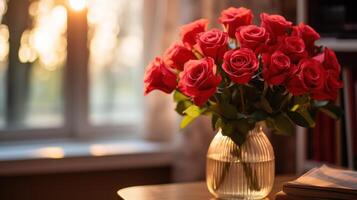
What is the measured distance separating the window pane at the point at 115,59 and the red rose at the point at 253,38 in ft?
3.17

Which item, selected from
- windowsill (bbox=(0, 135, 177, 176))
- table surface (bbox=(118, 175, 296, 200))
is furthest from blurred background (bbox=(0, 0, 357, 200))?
table surface (bbox=(118, 175, 296, 200))

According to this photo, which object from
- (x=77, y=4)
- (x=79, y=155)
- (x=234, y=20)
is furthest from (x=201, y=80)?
(x=77, y=4)

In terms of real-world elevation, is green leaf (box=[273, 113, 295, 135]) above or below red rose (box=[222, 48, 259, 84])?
below

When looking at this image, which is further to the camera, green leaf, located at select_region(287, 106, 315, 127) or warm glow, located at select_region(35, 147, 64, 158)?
warm glow, located at select_region(35, 147, 64, 158)

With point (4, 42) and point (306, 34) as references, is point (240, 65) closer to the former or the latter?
point (306, 34)

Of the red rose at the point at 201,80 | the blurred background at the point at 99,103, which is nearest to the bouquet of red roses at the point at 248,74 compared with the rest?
the red rose at the point at 201,80

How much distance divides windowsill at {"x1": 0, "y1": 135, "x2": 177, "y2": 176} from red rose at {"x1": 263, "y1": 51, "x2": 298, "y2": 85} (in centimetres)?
89

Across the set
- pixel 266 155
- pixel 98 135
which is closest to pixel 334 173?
pixel 266 155

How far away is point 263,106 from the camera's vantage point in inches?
50.3

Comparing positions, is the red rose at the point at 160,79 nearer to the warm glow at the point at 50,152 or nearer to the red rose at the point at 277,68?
the red rose at the point at 277,68

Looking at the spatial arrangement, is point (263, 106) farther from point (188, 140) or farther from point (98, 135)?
point (98, 135)

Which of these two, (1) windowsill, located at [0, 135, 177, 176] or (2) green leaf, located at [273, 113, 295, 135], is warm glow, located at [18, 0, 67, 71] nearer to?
(1) windowsill, located at [0, 135, 177, 176]

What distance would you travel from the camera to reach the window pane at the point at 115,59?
2.19 meters

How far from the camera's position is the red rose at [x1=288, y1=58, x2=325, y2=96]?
1.22 metres
